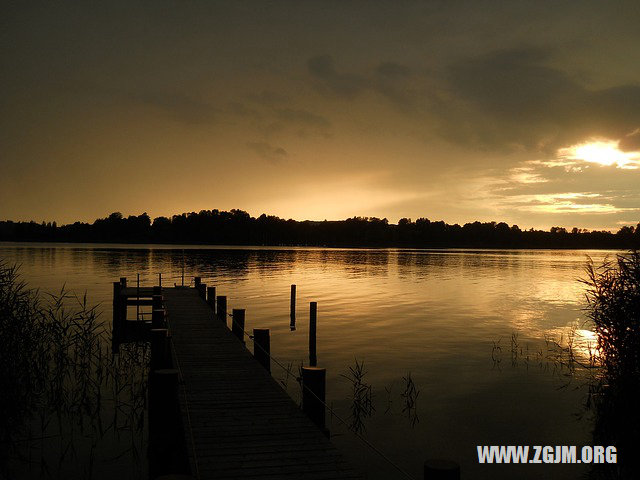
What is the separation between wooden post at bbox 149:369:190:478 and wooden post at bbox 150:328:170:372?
11.1 feet

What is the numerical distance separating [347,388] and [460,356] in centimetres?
813

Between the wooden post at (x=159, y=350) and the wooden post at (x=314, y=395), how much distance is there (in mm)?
3563

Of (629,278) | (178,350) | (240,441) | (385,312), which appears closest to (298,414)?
(240,441)

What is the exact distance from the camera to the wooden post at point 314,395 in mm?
10352

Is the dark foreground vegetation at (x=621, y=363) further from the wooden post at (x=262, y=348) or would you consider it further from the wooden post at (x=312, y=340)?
the wooden post at (x=312, y=340)

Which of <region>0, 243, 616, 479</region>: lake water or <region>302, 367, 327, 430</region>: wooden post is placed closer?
<region>302, 367, 327, 430</region>: wooden post

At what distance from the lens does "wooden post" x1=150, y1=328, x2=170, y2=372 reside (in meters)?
12.0

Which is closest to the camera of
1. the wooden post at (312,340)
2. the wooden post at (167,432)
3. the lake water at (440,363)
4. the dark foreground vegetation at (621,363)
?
the wooden post at (167,432)

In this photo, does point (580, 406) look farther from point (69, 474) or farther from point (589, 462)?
point (69, 474)

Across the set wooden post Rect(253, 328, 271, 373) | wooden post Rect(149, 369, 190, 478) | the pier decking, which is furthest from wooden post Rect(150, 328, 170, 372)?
wooden post Rect(149, 369, 190, 478)

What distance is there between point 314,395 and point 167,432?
3.16 metres

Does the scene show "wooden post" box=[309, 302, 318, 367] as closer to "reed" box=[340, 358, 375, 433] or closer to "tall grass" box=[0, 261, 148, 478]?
"reed" box=[340, 358, 375, 433]

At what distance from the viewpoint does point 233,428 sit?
32.7ft

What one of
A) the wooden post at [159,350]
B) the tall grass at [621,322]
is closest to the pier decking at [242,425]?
the wooden post at [159,350]
